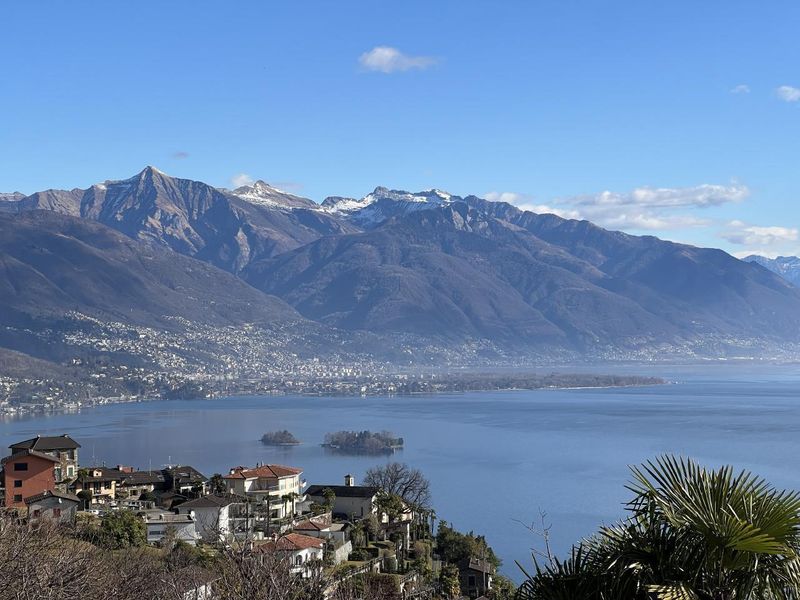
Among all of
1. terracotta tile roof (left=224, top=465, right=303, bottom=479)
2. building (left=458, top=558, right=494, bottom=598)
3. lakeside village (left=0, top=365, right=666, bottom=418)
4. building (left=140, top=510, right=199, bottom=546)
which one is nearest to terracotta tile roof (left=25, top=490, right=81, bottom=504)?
building (left=140, top=510, right=199, bottom=546)

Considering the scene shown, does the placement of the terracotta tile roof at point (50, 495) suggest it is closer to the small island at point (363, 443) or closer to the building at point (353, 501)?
the building at point (353, 501)

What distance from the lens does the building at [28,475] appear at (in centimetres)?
2478

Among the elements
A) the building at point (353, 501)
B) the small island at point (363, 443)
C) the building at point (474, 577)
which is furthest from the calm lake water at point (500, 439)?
the building at point (353, 501)

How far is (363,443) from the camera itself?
6406cm

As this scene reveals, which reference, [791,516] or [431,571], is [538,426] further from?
[791,516]

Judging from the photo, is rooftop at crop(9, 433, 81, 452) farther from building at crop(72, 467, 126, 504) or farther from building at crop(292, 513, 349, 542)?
building at crop(292, 513, 349, 542)

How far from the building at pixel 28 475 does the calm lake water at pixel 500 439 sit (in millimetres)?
10381

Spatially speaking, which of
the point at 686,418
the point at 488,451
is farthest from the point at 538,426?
the point at 488,451

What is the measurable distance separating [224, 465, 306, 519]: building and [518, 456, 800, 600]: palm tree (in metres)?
20.9

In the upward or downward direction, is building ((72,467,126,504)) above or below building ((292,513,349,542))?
above

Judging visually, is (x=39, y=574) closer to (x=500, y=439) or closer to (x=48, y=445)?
(x=48, y=445)

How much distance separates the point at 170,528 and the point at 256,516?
2.95 m

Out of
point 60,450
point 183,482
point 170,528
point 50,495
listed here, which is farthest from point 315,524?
point 60,450

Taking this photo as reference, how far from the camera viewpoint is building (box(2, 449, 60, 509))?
24781mm
